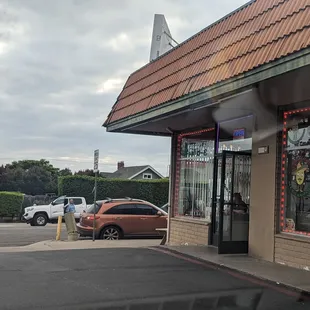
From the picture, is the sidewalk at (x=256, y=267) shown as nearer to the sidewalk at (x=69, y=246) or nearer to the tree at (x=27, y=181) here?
the sidewalk at (x=69, y=246)

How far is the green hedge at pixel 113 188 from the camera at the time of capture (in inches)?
1340

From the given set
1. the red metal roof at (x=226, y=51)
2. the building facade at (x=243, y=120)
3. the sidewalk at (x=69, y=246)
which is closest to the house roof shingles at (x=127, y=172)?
the sidewalk at (x=69, y=246)

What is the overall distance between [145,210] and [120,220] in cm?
130

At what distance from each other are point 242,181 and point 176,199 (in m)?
3.27

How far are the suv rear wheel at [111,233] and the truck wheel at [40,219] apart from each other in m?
11.3

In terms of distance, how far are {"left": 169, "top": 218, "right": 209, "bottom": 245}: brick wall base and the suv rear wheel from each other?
12.2ft

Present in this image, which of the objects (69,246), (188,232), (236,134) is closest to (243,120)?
(236,134)

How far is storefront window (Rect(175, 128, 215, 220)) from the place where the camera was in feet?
40.2

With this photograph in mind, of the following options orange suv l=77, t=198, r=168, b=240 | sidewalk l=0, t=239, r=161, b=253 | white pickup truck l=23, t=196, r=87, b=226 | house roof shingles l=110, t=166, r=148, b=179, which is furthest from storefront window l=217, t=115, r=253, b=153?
house roof shingles l=110, t=166, r=148, b=179

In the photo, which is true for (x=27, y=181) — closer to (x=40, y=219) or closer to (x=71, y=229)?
(x=40, y=219)

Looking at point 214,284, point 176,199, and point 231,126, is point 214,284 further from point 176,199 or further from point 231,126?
point 176,199

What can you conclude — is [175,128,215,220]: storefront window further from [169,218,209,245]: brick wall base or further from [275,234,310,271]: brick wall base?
[275,234,310,271]: brick wall base

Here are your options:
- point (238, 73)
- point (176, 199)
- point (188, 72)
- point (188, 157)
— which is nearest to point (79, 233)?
point (176, 199)

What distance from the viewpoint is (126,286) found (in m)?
6.98
